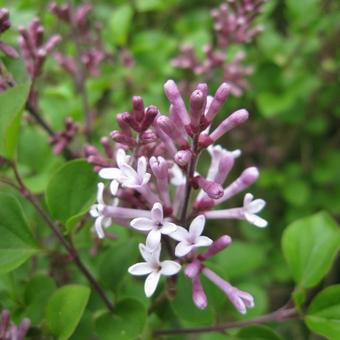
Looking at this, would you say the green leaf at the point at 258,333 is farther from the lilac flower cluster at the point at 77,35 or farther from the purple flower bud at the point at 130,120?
the lilac flower cluster at the point at 77,35

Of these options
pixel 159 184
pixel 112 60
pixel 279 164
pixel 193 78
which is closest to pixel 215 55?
pixel 193 78

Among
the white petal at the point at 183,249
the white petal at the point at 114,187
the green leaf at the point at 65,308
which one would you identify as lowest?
the green leaf at the point at 65,308

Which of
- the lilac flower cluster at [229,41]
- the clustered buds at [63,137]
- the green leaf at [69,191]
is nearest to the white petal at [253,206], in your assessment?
the green leaf at [69,191]

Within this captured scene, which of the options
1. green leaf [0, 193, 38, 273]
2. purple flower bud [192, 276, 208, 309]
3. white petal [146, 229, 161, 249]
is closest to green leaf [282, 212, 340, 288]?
purple flower bud [192, 276, 208, 309]

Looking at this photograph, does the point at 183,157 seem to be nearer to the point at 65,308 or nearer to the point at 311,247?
the point at 65,308

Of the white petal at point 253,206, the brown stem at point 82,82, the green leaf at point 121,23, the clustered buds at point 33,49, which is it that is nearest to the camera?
the white petal at point 253,206

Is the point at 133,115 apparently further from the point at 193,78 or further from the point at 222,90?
the point at 193,78
